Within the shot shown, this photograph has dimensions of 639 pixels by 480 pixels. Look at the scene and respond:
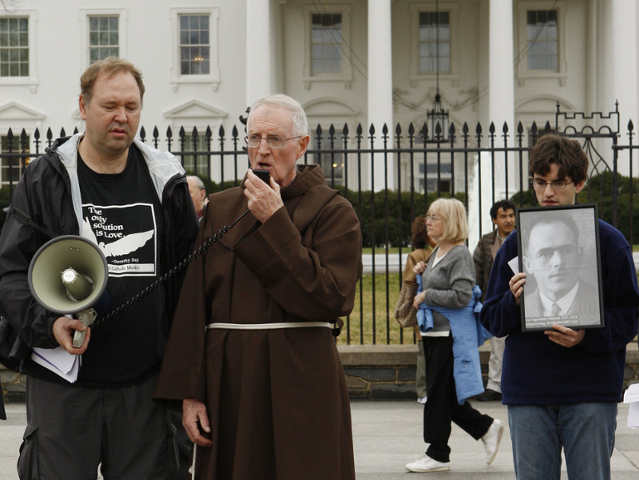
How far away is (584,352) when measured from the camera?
3551 mm

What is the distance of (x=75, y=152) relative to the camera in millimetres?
3455

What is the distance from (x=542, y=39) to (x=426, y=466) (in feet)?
92.4

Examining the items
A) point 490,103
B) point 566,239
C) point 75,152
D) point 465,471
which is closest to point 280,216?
point 75,152

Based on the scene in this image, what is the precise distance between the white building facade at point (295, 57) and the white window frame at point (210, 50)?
0.03 meters

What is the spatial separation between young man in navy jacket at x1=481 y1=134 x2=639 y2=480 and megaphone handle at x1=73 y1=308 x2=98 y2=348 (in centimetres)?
158

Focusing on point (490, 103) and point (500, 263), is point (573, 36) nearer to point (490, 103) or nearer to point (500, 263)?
point (490, 103)

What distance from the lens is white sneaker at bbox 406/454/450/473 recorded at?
5.86 metres

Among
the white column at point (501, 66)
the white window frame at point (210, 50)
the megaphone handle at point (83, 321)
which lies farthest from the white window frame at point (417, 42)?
the megaphone handle at point (83, 321)

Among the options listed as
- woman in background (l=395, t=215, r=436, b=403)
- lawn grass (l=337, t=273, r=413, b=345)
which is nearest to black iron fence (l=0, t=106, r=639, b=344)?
lawn grass (l=337, t=273, r=413, b=345)

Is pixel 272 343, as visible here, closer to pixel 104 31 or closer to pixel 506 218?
pixel 506 218

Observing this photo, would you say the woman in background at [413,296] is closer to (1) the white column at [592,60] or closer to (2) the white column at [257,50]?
(2) the white column at [257,50]

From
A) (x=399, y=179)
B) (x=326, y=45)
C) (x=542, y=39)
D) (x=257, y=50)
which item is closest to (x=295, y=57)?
(x=326, y=45)

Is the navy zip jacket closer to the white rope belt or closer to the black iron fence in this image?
the white rope belt

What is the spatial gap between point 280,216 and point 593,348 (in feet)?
4.43
